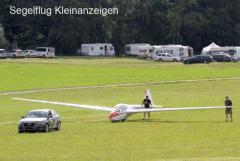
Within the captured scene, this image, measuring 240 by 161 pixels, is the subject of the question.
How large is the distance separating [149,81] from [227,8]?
8463 centimetres

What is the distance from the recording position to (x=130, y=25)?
168 m

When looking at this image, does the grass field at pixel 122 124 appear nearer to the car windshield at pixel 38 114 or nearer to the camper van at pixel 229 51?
the car windshield at pixel 38 114

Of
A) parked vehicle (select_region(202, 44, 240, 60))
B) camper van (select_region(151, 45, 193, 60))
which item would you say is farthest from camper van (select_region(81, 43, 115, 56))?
parked vehicle (select_region(202, 44, 240, 60))

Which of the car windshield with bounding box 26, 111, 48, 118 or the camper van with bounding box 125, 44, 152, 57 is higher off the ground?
the camper van with bounding box 125, 44, 152, 57

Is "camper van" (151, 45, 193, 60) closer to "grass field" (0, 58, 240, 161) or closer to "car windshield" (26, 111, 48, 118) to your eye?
"grass field" (0, 58, 240, 161)

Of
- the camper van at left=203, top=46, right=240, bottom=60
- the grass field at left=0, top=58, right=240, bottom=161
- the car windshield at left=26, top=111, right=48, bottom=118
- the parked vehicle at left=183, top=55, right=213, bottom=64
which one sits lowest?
the grass field at left=0, top=58, right=240, bottom=161

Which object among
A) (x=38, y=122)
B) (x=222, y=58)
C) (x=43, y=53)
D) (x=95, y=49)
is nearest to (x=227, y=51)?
(x=222, y=58)

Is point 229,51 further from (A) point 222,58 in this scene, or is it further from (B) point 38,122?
(B) point 38,122

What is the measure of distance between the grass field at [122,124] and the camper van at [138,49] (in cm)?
4204

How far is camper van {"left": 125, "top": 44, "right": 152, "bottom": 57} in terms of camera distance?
15127cm

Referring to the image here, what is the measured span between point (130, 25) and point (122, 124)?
4728 inches

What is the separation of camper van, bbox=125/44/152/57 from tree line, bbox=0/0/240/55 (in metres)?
5.19

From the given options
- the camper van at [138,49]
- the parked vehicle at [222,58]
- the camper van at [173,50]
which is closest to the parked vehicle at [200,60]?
the parked vehicle at [222,58]

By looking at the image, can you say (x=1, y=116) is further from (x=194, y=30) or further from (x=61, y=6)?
(x=194, y=30)
